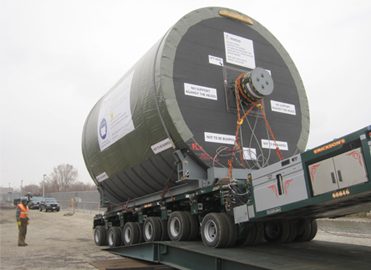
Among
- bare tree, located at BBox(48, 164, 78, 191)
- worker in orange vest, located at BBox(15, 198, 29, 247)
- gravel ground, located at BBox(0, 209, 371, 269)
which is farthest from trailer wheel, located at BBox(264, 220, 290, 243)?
bare tree, located at BBox(48, 164, 78, 191)

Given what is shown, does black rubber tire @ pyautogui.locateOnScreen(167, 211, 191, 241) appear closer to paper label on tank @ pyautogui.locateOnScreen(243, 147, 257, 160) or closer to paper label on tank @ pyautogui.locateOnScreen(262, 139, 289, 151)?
paper label on tank @ pyautogui.locateOnScreen(243, 147, 257, 160)

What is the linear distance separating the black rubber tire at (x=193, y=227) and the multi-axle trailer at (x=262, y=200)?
0.8 inches

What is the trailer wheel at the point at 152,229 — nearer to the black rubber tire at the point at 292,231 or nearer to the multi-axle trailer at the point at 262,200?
the multi-axle trailer at the point at 262,200

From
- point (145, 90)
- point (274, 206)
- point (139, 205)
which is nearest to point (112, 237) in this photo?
point (139, 205)

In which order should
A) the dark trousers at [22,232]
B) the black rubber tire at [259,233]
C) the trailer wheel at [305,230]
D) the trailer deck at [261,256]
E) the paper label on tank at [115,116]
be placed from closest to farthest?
1. the trailer deck at [261,256]
2. the black rubber tire at [259,233]
3. the trailer wheel at [305,230]
4. the paper label on tank at [115,116]
5. the dark trousers at [22,232]

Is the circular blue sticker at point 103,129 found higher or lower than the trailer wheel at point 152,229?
higher

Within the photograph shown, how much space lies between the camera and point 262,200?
6.17 meters

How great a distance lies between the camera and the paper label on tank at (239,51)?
29.2 feet

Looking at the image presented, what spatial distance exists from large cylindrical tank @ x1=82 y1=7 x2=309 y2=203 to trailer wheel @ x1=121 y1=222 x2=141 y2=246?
A: 2.86 feet

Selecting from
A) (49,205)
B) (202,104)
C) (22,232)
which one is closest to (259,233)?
(202,104)

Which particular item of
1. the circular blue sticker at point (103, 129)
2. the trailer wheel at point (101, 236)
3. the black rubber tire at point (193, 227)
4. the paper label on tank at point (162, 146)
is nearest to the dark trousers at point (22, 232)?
the trailer wheel at point (101, 236)

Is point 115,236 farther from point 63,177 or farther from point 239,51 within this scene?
point 63,177

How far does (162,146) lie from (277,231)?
125 inches

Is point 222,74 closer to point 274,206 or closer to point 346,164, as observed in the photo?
point 274,206
